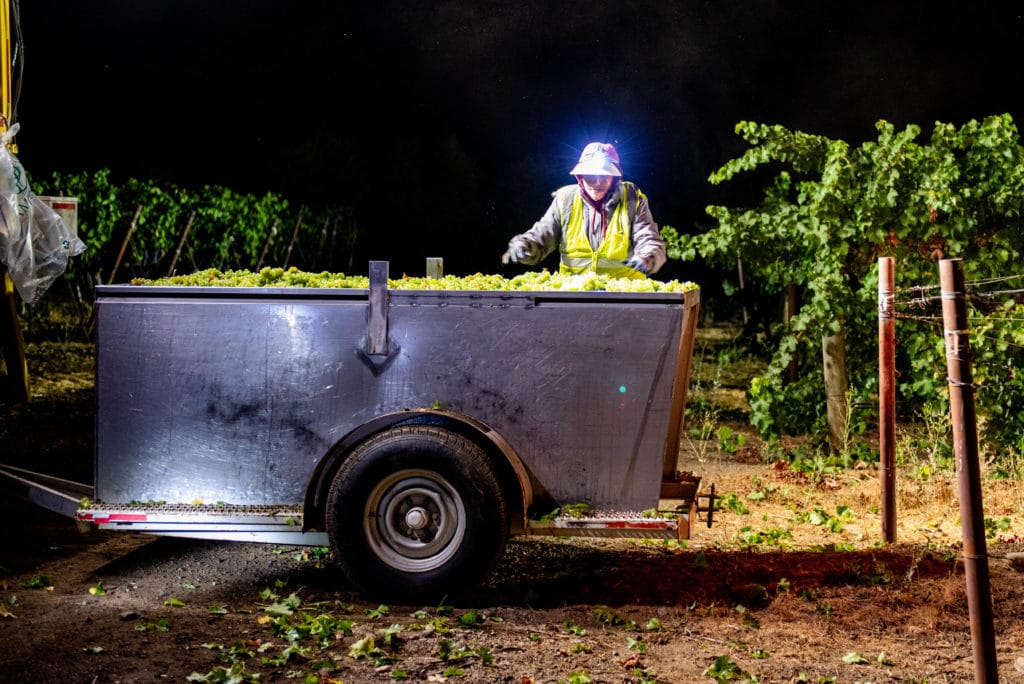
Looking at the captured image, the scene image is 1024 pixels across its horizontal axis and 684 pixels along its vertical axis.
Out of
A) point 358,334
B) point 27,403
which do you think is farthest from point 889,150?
point 27,403

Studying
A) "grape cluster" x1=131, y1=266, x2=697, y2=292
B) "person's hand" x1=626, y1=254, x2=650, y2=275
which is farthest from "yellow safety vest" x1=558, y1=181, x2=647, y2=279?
"grape cluster" x1=131, y1=266, x2=697, y2=292

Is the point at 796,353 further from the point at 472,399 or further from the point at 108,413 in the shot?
the point at 108,413

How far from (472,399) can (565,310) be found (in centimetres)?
64

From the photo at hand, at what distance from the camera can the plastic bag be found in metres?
7.58

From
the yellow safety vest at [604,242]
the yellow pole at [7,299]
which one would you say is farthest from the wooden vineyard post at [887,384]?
the yellow pole at [7,299]

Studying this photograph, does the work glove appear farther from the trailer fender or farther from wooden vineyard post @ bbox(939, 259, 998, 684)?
wooden vineyard post @ bbox(939, 259, 998, 684)

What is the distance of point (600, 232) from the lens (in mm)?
6844

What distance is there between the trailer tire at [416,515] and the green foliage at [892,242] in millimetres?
4464

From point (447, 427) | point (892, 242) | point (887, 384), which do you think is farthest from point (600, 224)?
point (892, 242)

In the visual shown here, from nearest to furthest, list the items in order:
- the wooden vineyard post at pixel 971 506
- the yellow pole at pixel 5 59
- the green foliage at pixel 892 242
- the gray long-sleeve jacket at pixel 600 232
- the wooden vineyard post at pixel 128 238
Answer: the wooden vineyard post at pixel 971 506 → the gray long-sleeve jacket at pixel 600 232 → the green foliage at pixel 892 242 → the yellow pole at pixel 5 59 → the wooden vineyard post at pixel 128 238

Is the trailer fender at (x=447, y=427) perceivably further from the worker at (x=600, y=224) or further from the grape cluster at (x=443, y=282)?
the worker at (x=600, y=224)

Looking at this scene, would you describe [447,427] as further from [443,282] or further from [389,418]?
[443,282]

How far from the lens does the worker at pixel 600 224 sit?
21.9 ft

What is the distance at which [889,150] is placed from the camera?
8641 mm
